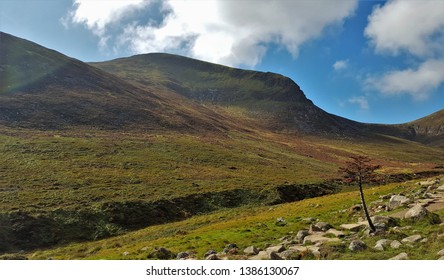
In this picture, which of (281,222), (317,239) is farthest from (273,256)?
(281,222)

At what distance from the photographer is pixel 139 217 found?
4238cm

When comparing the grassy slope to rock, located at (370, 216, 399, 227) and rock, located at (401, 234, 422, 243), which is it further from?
rock, located at (370, 216, 399, 227)

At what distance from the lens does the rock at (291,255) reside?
1769 centimetres

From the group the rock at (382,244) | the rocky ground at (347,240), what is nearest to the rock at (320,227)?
the rocky ground at (347,240)

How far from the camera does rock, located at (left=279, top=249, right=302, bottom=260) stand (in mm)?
17688

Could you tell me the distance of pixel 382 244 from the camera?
57.4 ft

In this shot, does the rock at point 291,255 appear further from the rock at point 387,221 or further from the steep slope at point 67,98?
the steep slope at point 67,98

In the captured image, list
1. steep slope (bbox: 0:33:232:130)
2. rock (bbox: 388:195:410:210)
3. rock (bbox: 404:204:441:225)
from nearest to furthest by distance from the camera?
rock (bbox: 404:204:441:225) → rock (bbox: 388:195:410:210) → steep slope (bbox: 0:33:232:130)

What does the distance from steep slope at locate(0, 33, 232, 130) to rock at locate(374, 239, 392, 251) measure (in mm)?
82734

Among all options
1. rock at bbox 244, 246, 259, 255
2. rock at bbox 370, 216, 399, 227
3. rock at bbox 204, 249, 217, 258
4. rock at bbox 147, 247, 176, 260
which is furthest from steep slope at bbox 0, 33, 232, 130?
rock at bbox 370, 216, 399, 227

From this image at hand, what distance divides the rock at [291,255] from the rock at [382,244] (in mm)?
3812

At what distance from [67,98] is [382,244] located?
10586cm

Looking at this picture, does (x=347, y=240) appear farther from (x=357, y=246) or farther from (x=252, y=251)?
(x=252, y=251)
